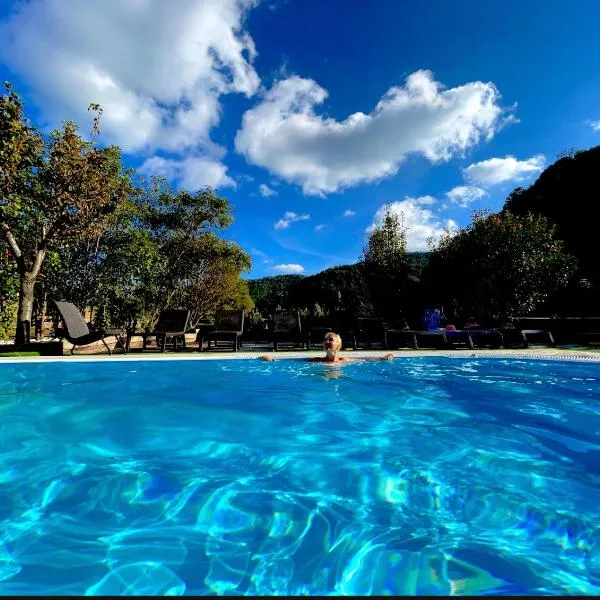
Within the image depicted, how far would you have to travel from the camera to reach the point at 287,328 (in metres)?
11.3

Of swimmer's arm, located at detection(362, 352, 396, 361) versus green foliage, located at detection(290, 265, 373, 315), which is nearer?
swimmer's arm, located at detection(362, 352, 396, 361)

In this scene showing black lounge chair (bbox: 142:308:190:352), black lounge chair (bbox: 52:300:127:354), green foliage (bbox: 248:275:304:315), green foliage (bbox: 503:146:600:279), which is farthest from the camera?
green foliage (bbox: 248:275:304:315)

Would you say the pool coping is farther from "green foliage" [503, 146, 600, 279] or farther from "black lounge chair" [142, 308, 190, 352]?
"green foliage" [503, 146, 600, 279]

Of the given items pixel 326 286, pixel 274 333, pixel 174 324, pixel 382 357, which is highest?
pixel 326 286

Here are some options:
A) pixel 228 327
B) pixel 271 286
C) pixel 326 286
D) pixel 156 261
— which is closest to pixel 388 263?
pixel 228 327

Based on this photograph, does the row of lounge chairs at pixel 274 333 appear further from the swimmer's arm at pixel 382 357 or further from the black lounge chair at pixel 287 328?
the swimmer's arm at pixel 382 357

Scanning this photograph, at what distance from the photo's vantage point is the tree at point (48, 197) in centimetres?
972

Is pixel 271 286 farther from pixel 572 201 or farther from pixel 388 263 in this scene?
pixel 572 201

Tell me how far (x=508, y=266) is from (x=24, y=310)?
1487 cm

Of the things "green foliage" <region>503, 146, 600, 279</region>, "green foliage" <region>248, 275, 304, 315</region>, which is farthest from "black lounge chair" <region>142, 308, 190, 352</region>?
"green foliage" <region>503, 146, 600, 279</region>

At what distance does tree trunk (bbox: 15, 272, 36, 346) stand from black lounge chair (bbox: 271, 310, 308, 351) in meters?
6.42

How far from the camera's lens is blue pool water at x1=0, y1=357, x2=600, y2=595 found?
7.07 ft

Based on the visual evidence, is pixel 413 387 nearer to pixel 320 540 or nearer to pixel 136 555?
pixel 320 540

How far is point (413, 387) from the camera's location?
7.15 metres
